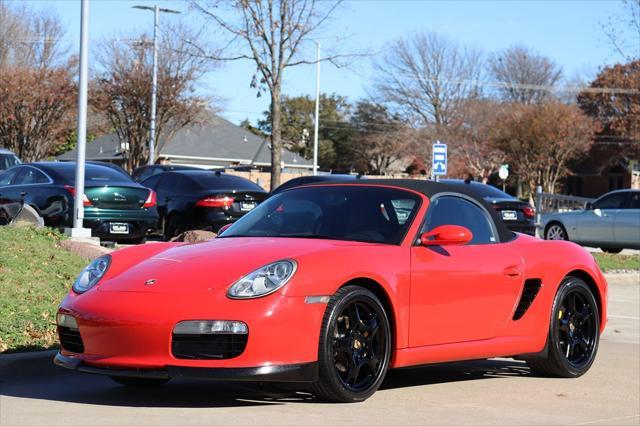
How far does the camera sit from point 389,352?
6898 mm

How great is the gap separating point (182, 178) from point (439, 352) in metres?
13.1

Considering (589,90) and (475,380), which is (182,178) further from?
(589,90)

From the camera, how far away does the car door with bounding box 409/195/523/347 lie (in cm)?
716

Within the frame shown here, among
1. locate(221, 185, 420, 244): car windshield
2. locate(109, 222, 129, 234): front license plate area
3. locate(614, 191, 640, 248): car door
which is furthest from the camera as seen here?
locate(614, 191, 640, 248): car door

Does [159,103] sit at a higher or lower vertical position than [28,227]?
higher

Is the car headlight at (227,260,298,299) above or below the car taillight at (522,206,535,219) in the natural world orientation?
above

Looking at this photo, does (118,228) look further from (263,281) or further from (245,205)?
(263,281)

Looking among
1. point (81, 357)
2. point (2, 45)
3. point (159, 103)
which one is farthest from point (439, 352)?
point (2, 45)

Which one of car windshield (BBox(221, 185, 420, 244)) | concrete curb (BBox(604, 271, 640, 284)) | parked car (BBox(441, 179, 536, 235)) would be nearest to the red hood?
car windshield (BBox(221, 185, 420, 244))

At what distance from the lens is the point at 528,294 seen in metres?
8.00

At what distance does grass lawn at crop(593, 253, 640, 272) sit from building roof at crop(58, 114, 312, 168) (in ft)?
141

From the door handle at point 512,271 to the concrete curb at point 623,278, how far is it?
1081 centimetres

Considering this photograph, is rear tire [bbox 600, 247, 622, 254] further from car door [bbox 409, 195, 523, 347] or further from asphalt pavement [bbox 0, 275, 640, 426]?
car door [bbox 409, 195, 523, 347]

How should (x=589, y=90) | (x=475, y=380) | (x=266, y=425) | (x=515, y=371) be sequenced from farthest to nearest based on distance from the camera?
(x=589, y=90) → (x=515, y=371) → (x=475, y=380) → (x=266, y=425)
